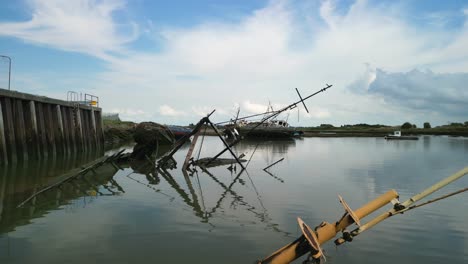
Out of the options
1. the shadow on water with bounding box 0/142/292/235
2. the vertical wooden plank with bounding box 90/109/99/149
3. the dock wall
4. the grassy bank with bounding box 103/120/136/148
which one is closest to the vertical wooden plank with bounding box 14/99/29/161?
the dock wall

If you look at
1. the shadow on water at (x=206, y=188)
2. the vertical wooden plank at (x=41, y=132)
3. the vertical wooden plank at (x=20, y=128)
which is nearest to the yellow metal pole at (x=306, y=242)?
the shadow on water at (x=206, y=188)

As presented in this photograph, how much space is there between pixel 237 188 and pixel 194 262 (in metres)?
9.27

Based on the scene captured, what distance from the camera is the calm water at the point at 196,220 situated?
7.94 meters

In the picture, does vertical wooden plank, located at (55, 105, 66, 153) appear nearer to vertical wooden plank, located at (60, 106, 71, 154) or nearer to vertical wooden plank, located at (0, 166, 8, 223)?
vertical wooden plank, located at (60, 106, 71, 154)

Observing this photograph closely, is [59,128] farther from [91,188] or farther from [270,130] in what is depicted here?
[270,130]

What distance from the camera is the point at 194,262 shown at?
745cm

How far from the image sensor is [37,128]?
24.0m

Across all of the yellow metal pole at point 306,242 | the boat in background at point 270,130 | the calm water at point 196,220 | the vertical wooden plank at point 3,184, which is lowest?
the calm water at point 196,220

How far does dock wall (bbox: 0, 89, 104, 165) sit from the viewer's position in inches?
797

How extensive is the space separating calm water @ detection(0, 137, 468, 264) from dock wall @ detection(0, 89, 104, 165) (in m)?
2.68

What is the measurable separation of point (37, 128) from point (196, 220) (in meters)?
17.7

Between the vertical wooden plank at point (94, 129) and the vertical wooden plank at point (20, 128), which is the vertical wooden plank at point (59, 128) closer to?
the vertical wooden plank at point (20, 128)

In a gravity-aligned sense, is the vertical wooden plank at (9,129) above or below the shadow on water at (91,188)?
above

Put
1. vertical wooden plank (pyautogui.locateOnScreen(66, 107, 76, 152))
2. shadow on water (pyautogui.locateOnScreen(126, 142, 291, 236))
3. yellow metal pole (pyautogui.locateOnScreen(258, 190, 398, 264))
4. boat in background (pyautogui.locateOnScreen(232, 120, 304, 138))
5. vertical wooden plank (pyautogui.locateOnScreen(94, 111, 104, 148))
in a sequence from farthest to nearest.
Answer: boat in background (pyautogui.locateOnScreen(232, 120, 304, 138))
vertical wooden plank (pyautogui.locateOnScreen(94, 111, 104, 148))
vertical wooden plank (pyautogui.locateOnScreen(66, 107, 76, 152))
shadow on water (pyautogui.locateOnScreen(126, 142, 291, 236))
yellow metal pole (pyautogui.locateOnScreen(258, 190, 398, 264))
